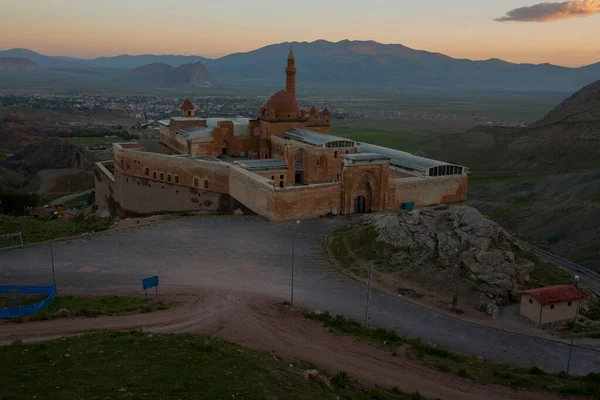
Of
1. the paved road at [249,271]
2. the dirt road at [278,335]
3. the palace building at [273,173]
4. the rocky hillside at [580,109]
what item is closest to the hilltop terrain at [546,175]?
the rocky hillside at [580,109]

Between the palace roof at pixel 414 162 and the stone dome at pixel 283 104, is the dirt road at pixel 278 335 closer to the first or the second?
the palace roof at pixel 414 162

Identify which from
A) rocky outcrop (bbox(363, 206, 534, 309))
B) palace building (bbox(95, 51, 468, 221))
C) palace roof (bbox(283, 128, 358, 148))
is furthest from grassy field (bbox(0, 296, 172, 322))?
palace roof (bbox(283, 128, 358, 148))

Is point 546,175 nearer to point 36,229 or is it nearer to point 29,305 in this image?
point 36,229

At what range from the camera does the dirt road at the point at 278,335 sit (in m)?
14.9

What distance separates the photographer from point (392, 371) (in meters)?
15.6

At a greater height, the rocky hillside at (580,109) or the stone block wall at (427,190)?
the rocky hillside at (580,109)

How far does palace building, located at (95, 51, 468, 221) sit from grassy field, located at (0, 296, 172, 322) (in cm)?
1517

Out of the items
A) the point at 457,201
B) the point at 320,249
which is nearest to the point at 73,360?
the point at 320,249

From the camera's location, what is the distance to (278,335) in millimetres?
17859

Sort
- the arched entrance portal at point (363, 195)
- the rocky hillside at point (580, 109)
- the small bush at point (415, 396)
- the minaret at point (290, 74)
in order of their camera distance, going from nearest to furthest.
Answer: the small bush at point (415, 396) → the arched entrance portal at point (363, 195) → the minaret at point (290, 74) → the rocky hillside at point (580, 109)

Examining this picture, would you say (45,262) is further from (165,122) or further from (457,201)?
(165,122)

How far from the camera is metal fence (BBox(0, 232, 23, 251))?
92.2 feet

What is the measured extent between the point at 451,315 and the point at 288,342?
8.12 meters

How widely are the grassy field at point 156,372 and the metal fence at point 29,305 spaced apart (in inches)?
164
